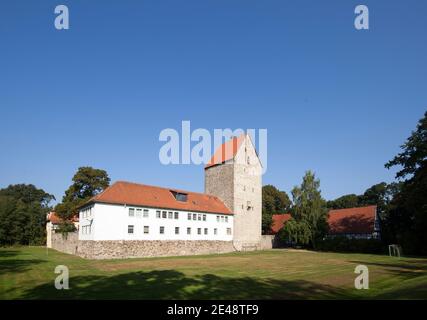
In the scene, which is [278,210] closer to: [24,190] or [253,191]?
[253,191]

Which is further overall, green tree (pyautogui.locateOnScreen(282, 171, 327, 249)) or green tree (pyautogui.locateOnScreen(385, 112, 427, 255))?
green tree (pyautogui.locateOnScreen(282, 171, 327, 249))

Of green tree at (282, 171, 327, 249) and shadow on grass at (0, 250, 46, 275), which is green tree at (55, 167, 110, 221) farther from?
green tree at (282, 171, 327, 249)

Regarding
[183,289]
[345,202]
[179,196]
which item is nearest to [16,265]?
[183,289]

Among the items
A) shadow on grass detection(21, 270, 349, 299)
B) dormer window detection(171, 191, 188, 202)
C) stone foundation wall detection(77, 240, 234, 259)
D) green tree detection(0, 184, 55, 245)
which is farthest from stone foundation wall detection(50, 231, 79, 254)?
shadow on grass detection(21, 270, 349, 299)

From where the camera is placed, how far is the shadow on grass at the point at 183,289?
1418cm

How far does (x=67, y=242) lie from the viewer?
4928cm

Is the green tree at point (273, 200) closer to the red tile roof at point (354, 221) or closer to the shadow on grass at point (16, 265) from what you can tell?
the red tile roof at point (354, 221)

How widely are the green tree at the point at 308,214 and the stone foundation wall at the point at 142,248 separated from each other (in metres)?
12.6

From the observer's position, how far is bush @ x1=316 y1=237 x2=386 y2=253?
162 ft

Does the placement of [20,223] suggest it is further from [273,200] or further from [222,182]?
[273,200]

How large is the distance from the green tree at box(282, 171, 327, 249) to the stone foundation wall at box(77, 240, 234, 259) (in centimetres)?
1259

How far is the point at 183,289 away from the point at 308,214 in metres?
43.6

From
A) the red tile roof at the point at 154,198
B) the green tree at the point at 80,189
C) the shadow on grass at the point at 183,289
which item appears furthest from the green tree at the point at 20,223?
the shadow on grass at the point at 183,289
